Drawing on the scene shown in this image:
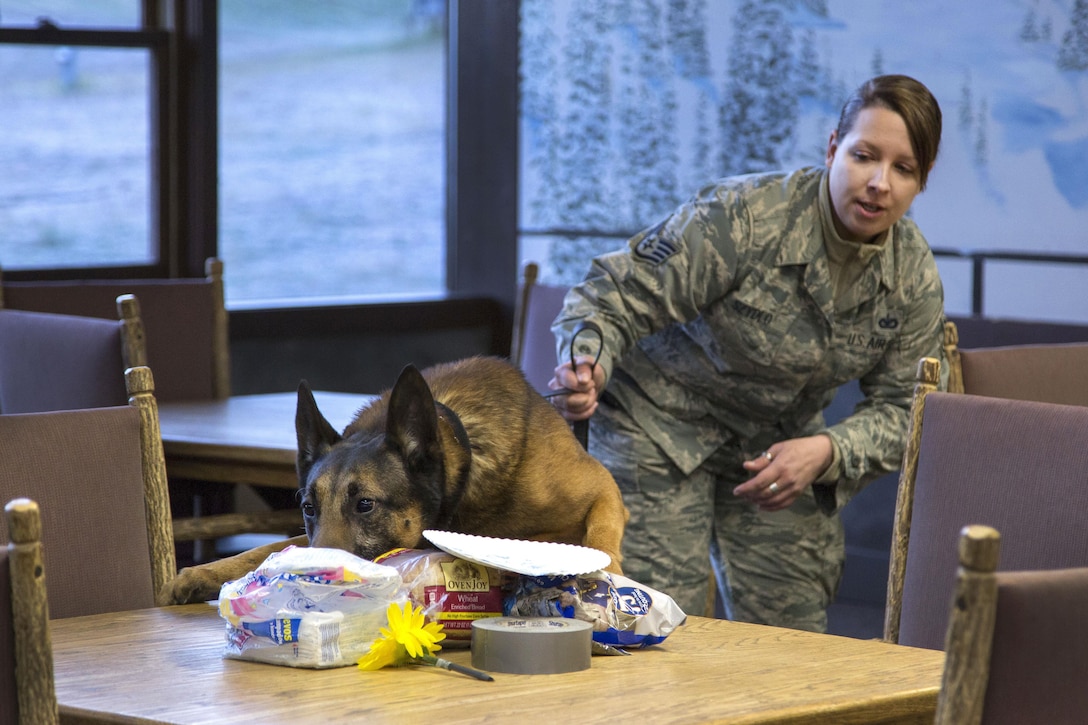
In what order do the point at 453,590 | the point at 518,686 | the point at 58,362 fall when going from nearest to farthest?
the point at 518,686, the point at 453,590, the point at 58,362

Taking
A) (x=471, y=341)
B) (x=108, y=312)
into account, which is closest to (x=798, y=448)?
(x=108, y=312)

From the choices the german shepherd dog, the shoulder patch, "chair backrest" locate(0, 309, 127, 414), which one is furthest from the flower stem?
"chair backrest" locate(0, 309, 127, 414)

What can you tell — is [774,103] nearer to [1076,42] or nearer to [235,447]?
[1076,42]

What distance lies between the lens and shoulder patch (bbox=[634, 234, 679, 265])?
2.38 m

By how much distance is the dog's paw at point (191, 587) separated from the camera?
1718 mm

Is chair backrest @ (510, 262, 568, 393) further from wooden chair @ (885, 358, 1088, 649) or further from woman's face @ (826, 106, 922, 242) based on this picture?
wooden chair @ (885, 358, 1088, 649)

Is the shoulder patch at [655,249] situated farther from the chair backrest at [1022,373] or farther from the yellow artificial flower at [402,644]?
the yellow artificial flower at [402,644]

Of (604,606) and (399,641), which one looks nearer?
(399,641)

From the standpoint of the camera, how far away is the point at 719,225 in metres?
2.38

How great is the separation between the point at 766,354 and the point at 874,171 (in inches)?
15.7

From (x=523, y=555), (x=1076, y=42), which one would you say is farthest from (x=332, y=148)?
(x=523, y=555)

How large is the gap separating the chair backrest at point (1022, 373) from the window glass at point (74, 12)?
3.37 m

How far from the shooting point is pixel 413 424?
1.73 metres

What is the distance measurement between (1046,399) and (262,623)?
165 centimetres
